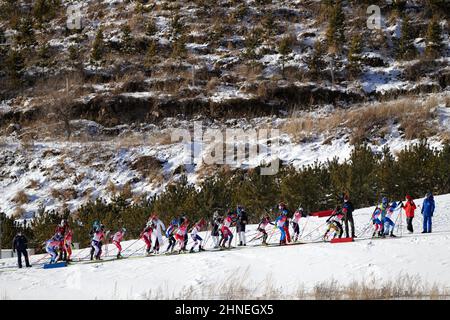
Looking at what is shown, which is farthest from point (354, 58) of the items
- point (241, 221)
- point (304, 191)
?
point (241, 221)

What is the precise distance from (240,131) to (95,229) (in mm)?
22958

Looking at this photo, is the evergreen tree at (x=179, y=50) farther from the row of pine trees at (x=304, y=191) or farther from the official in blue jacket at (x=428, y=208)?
the official in blue jacket at (x=428, y=208)

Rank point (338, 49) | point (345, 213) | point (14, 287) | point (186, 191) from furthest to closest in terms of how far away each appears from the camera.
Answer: point (338, 49)
point (186, 191)
point (345, 213)
point (14, 287)

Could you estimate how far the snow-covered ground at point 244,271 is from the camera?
14703mm

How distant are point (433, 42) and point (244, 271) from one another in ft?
128

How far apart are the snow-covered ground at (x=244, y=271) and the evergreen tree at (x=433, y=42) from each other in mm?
32099

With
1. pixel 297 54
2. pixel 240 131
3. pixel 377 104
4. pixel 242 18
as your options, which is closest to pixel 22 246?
pixel 240 131

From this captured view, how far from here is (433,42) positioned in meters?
48.8

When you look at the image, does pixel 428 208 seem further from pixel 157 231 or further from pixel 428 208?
pixel 157 231

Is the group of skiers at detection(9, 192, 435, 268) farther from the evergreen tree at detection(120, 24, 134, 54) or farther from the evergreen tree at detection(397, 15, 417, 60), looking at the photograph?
the evergreen tree at detection(120, 24, 134, 54)

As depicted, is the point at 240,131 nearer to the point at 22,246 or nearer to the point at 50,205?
the point at 50,205

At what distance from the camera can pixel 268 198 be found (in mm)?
27328

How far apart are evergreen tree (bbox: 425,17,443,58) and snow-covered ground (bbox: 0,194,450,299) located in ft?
105

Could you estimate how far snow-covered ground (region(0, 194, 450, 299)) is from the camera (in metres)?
14.7
